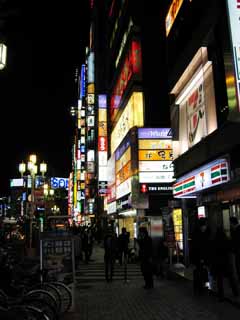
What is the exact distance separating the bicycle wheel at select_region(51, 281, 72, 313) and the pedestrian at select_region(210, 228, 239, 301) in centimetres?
362

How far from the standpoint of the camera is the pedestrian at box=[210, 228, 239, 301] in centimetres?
928

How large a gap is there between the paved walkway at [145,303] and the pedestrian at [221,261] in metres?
0.46

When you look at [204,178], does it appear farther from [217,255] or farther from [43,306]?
[43,306]

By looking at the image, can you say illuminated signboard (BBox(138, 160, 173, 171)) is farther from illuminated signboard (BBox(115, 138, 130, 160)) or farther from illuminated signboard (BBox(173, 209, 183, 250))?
illuminated signboard (BBox(173, 209, 183, 250))

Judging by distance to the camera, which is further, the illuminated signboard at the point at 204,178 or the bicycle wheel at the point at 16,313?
the illuminated signboard at the point at 204,178

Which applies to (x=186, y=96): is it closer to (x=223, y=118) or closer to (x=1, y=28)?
(x=223, y=118)

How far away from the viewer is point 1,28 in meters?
9.03

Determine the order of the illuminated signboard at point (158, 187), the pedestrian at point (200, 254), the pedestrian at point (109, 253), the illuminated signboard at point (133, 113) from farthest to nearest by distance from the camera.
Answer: the illuminated signboard at point (133, 113), the illuminated signboard at point (158, 187), the pedestrian at point (109, 253), the pedestrian at point (200, 254)

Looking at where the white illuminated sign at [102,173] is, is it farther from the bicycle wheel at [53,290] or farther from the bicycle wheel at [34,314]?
the bicycle wheel at [34,314]

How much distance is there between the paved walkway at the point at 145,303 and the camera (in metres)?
8.25

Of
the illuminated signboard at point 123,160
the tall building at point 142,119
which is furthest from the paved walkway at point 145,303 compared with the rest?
the illuminated signboard at point 123,160

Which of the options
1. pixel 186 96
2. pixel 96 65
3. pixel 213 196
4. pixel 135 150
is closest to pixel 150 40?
pixel 135 150

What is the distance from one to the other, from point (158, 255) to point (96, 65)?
55.0m

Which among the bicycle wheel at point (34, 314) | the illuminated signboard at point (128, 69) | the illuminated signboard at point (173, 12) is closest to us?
the bicycle wheel at point (34, 314)
